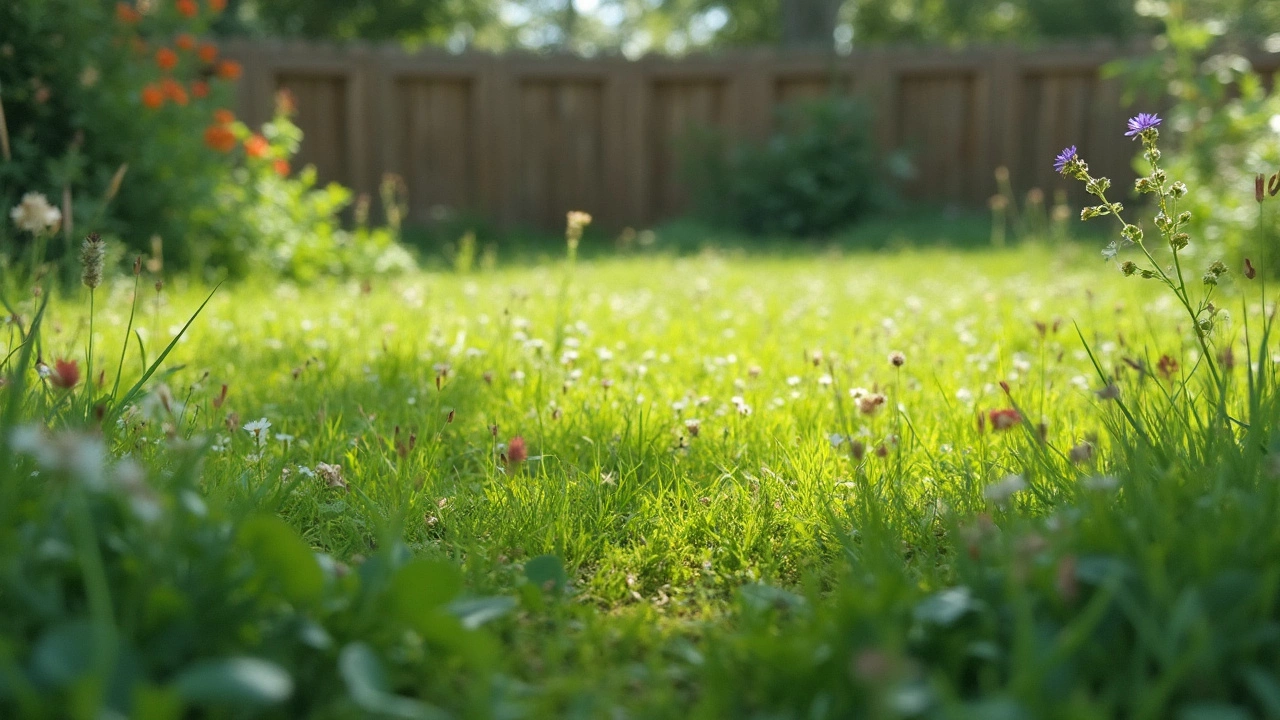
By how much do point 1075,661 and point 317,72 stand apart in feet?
34.9

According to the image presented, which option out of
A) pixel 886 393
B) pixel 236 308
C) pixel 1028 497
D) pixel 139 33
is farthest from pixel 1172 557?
pixel 139 33

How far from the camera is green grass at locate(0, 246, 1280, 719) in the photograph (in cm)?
129

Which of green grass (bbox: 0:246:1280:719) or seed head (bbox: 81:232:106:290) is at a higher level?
seed head (bbox: 81:232:106:290)

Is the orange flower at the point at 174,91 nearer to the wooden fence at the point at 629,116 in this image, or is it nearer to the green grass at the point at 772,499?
the green grass at the point at 772,499

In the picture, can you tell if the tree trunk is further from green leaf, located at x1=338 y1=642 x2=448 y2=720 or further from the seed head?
green leaf, located at x1=338 y1=642 x2=448 y2=720

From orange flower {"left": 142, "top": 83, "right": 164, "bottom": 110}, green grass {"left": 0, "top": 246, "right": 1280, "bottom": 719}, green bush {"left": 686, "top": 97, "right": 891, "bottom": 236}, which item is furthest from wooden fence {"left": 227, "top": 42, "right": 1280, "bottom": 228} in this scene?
green grass {"left": 0, "top": 246, "right": 1280, "bottom": 719}

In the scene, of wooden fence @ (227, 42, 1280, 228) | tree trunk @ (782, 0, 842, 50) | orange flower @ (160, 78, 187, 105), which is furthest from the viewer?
tree trunk @ (782, 0, 842, 50)

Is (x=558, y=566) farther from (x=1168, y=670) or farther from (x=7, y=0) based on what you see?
(x=7, y=0)

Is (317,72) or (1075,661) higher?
(317,72)

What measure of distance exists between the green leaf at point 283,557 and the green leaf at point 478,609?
20cm

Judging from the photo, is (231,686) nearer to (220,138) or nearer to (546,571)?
(546,571)

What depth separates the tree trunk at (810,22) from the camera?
13.7 metres

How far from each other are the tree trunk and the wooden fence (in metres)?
2.61

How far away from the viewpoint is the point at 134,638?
1.25 meters
